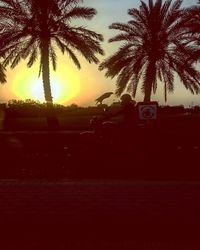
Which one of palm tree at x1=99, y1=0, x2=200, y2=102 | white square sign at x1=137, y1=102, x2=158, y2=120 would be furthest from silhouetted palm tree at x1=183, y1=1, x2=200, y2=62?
white square sign at x1=137, y1=102, x2=158, y2=120

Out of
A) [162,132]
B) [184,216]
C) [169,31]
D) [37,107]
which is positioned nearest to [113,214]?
[184,216]

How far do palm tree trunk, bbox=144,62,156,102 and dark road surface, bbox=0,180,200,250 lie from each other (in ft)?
99.6

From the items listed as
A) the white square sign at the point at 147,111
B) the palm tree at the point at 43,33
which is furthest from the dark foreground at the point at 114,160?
the palm tree at the point at 43,33

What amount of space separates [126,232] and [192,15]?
30.9 meters

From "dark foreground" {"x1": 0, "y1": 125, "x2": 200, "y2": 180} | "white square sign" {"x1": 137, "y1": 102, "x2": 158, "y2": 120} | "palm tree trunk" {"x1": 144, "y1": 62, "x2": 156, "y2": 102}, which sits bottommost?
"dark foreground" {"x1": 0, "y1": 125, "x2": 200, "y2": 180}

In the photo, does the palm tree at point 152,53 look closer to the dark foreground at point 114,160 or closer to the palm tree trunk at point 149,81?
the palm tree trunk at point 149,81

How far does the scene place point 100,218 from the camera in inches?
218

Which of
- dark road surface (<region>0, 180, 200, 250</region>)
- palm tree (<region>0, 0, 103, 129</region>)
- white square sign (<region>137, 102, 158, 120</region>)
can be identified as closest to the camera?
dark road surface (<region>0, 180, 200, 250</region>)

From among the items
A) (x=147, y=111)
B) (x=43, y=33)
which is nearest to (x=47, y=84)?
(x=43, y=33)

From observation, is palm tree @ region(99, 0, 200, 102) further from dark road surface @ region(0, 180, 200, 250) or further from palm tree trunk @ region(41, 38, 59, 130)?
dark road surface @ region(0, 180, 200, 250)

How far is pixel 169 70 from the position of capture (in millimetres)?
38406

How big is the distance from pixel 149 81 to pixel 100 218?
32.9m

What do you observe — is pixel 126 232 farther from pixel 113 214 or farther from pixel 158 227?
pixel 113 214

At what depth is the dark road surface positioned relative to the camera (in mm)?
4781
